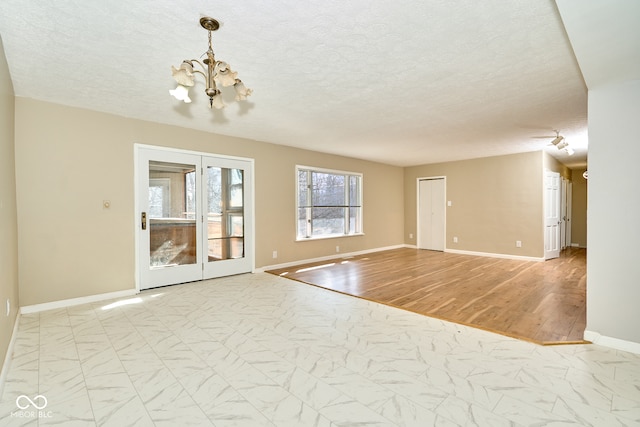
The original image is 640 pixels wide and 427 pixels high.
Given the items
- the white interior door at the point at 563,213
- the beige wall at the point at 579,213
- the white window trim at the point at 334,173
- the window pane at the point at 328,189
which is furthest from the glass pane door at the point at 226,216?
the beige wall at the point at 579,213

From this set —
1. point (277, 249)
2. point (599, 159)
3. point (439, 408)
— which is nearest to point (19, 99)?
point (277, 249)

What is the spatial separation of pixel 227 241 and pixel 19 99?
10.1 ft

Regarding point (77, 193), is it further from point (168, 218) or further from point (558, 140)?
point (558, 140)

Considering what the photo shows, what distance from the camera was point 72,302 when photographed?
3619 mm

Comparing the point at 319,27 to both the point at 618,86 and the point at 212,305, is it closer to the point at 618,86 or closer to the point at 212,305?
the point at 618,86

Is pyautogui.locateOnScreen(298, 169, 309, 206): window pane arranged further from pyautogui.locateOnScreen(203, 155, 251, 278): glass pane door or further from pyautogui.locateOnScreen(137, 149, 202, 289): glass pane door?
pyautogui.locateOnScreen(137, 149, 202, 289): glass pane door

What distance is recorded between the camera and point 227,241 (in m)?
5.12

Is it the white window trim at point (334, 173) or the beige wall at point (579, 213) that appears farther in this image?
the beige wall at point (579, 213)

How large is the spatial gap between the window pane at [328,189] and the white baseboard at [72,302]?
3812 millimetres

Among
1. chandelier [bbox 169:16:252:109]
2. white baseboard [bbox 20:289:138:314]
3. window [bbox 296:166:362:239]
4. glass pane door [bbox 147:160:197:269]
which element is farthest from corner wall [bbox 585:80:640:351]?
white baseboard [bbox 20:289:138:314]

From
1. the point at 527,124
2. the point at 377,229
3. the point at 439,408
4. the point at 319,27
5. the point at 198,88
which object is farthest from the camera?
the point at 377,229

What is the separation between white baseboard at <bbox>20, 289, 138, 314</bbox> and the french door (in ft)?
0.77

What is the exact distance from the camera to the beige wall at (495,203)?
6.46 metres

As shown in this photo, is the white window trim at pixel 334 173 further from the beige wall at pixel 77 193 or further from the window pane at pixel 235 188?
the beige wall at pixel 77 193
